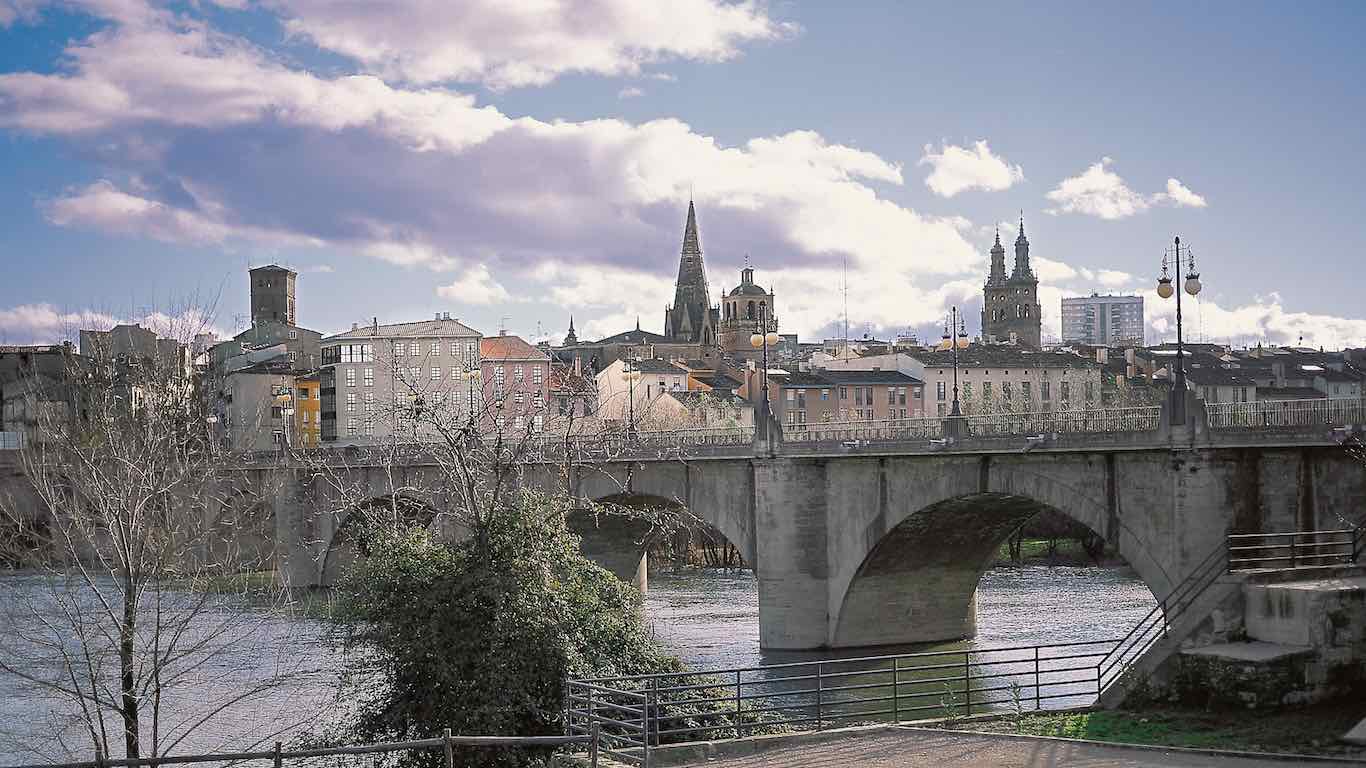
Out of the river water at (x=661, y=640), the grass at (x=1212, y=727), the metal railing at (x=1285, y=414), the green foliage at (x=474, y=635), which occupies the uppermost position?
the metal railing at (x=1285, y=414)

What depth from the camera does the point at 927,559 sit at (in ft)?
163

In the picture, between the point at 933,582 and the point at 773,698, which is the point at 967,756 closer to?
the point at 773,698

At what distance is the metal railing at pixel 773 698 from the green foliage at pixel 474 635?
3.59 feet

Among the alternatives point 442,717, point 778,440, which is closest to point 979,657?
point 778,440

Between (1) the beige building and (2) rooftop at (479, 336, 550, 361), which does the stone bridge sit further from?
(2) rooftop at (479, 336, 550, 361)

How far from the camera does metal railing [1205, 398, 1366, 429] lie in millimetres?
31453

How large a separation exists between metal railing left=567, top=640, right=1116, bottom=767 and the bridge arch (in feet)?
6.61

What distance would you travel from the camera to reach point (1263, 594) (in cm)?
2631

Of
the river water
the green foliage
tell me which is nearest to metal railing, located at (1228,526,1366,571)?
the green foliage

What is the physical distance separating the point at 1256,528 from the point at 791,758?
16.2m

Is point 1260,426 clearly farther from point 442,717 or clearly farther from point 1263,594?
point 442,717

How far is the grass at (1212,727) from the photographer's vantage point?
73.4 ft

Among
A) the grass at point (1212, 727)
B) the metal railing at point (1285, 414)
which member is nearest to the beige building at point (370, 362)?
the metal railing at point (1285, 414)

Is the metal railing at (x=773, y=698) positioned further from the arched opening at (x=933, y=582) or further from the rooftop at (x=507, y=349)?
the rooftop at (x=507, y=349)
